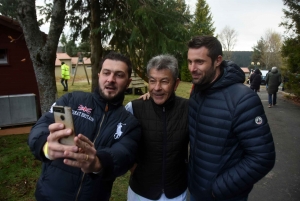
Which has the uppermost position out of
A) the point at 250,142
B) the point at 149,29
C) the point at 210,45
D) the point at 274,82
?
the point at 149,29

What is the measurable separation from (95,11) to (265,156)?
665 cm

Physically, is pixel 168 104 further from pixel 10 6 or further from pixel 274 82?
pixel 274 82

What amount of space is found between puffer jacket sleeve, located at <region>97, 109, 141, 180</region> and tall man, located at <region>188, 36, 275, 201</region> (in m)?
0.56

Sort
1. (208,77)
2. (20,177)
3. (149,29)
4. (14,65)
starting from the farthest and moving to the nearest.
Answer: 1. (14,65)
2. (149,29)
3. (20,177)
4. (208,77)

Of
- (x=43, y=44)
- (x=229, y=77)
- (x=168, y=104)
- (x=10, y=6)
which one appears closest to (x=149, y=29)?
(x=43, y=44)

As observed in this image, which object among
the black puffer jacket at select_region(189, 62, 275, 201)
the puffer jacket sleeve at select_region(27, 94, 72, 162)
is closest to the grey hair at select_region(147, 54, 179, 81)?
the black puffer jacket at select_region(189, 62, 275, 201)

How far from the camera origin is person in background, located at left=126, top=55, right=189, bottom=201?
6.73 feet

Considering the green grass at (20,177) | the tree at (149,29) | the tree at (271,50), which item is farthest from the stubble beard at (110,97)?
the tree at (271,50)

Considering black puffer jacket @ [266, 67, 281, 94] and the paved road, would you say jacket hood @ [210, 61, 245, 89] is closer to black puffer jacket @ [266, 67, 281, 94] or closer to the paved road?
the paved road

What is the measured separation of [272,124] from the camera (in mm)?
8062

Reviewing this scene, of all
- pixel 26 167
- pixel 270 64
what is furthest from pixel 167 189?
pixel 270 64

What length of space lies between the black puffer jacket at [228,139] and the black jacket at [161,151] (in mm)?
118

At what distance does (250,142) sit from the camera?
1.73 metres

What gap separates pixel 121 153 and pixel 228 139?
866mm
